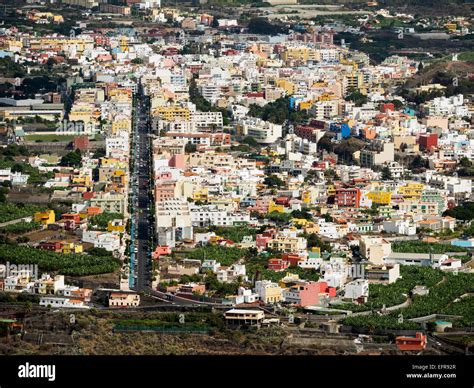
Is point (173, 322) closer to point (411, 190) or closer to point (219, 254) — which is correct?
point (219, 254)

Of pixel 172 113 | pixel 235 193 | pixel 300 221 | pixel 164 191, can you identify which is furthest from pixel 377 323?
pixel 172 113

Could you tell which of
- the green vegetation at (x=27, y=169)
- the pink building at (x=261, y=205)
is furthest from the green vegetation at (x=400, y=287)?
the green vegetation at (x=27, y=169)

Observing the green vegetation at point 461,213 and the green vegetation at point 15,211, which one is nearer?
the green vegetation at point 15,211

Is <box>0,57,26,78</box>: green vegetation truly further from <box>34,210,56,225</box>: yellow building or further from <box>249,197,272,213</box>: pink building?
<box>34,210,56,225</box>: yellow building

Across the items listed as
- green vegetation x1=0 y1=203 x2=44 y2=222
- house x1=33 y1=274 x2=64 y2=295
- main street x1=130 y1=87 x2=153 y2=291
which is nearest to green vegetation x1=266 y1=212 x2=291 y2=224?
main street x1=130 y1=87 x2=153 y2=291

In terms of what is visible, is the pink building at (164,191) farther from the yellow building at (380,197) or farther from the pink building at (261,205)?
the yellow building at (380,197)
